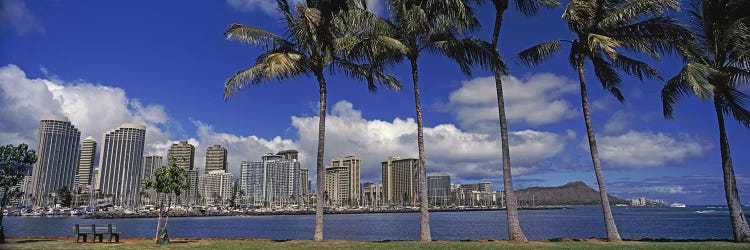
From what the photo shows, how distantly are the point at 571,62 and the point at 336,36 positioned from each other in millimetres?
10394

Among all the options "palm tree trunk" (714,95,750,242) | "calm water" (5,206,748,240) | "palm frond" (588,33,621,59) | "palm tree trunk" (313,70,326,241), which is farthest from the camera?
"calm water" (5,206,748,240)

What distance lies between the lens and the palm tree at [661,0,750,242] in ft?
61.4

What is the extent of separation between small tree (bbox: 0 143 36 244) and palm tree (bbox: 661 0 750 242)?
26.0 m

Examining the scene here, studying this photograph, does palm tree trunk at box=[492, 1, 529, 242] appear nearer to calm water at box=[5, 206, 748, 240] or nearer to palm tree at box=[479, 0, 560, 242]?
palm tree at box=[479, 0, 560, 242]

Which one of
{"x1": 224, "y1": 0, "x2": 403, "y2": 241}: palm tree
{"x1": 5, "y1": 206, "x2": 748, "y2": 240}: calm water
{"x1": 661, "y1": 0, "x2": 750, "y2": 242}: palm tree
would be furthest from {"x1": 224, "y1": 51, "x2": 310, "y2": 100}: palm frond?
{"x1": 5, "y1": 206, "x2": 748, "y2": 240}: calm water

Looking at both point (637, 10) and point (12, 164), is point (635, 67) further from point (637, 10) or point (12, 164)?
point (12, 164)

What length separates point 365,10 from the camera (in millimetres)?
21453

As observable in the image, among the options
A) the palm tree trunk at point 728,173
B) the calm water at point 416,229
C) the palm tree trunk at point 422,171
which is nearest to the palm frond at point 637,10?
the palm tree trunk at point 728,173

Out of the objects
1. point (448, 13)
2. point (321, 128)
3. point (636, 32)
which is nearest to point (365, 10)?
point (448, 13)

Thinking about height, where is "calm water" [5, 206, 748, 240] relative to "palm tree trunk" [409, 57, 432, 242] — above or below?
below

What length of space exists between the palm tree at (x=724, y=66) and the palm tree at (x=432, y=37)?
7.06 meters

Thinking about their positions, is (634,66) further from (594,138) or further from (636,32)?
(594,138)

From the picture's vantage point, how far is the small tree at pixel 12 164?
2152 cm

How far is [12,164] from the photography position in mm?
21844
